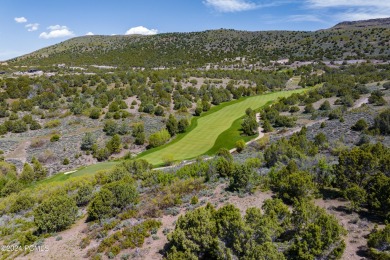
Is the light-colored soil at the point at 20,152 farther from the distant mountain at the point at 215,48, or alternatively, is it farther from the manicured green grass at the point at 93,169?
the distant mountain at the point at 215,48

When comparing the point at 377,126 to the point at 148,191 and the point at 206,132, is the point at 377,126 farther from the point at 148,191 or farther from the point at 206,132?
the point at 148,191

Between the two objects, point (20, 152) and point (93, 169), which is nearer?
point (93, 169)

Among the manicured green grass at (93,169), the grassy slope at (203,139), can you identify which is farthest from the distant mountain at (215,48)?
the manicured green grass at (93,169)

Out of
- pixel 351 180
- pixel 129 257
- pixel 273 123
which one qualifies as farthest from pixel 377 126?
pixel 129 257

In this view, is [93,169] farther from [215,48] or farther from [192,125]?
[215,48]

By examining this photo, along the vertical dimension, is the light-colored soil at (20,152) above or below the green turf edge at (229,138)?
above

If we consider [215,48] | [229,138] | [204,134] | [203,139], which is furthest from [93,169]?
[215,48]
